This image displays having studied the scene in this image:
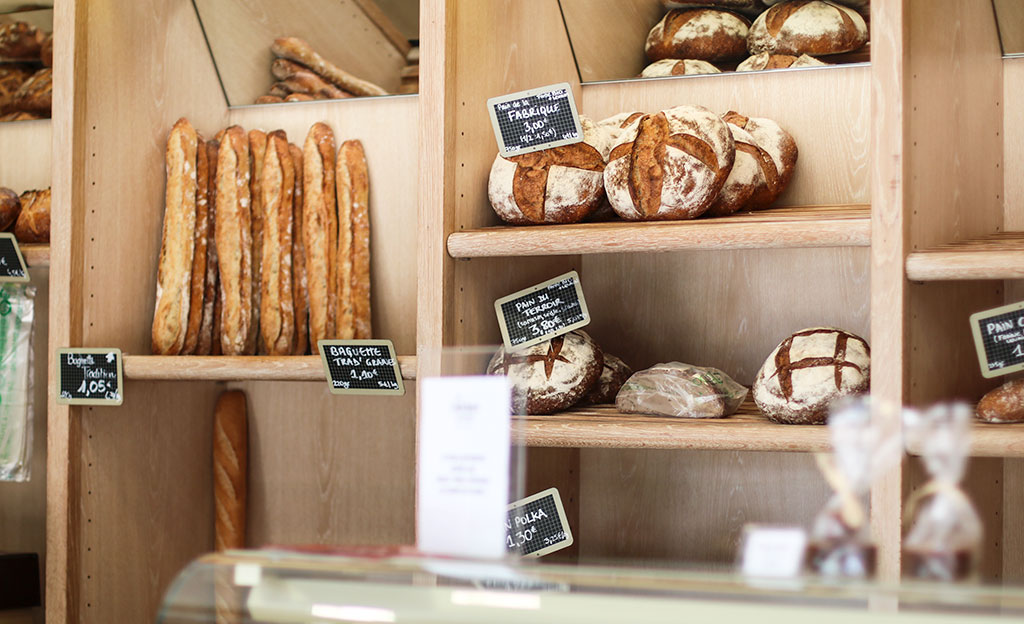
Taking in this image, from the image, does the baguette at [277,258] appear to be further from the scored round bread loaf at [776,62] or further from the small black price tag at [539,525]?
the scored round bread loaf at [776,62]

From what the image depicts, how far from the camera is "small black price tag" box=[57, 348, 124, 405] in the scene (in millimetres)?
1758

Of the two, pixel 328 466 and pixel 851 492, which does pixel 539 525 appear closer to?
pixel 328 466

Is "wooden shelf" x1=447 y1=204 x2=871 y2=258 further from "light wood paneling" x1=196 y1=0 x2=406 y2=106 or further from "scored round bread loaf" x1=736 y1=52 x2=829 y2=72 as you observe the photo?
"light wood paneling" x1=196 y1=0 x2=406 y2=106

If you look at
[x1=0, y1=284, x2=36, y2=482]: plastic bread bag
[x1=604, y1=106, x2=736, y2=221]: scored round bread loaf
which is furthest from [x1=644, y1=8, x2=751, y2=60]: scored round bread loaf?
[x1=0, y1=284, x2=36, y2=482]: plastic bread bag

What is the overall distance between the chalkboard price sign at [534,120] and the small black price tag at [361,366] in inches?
15.0

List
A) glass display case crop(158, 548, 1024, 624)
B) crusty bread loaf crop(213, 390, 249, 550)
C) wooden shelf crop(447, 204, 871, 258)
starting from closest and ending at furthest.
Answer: glass display case crop(158, 548, 1024, 624)
wooden shelf crop(447, 204, 871, 258)
crusty bread loaf crop(213, 390, 249, 550)

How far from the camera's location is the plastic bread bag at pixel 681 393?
149cm

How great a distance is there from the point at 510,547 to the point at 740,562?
2.51ft

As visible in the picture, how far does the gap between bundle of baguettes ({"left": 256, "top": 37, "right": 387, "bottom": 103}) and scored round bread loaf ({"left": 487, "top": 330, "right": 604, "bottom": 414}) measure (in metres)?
0.78

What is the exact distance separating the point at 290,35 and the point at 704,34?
892 mm

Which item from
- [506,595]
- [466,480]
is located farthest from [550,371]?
[506,595]

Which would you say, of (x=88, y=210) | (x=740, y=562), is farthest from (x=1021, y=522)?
(x=88, y=210)

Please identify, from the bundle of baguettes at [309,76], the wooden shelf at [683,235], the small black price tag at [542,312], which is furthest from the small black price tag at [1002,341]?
the bundle of baguettes at [309,76]

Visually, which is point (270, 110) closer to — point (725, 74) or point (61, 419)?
point (61, 419)
